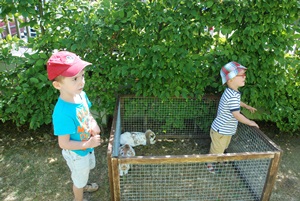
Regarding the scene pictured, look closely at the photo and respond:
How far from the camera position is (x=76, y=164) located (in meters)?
2.21

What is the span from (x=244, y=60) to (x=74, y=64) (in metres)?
1.84

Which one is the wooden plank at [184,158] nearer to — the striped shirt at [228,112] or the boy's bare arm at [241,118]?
the boy's bare arm at [241,118]

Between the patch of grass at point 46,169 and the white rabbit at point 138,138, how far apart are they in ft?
0.41

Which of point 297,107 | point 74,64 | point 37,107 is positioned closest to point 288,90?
point 297,107

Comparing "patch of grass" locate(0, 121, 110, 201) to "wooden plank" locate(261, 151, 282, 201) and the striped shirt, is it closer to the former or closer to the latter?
the striped shirt

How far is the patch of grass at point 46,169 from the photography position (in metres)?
2.69

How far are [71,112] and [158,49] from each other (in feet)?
3.84

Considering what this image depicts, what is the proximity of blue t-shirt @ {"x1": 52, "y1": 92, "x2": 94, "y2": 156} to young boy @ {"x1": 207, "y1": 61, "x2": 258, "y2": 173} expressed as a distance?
49.8 inches

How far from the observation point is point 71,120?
6.57ft

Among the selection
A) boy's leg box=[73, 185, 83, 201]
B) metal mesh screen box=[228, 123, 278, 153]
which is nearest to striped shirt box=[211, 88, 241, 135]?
metal mesh screen box=[228, 123, 278, 153]

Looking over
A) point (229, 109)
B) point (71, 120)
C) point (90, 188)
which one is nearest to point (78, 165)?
point (71, 120)

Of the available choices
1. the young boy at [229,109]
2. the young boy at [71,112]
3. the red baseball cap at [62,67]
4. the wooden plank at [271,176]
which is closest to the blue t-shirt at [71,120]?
the young boy at [71,112]

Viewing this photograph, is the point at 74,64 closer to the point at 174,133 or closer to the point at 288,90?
the point at 174,133

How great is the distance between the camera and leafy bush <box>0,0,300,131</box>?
2732 mm
